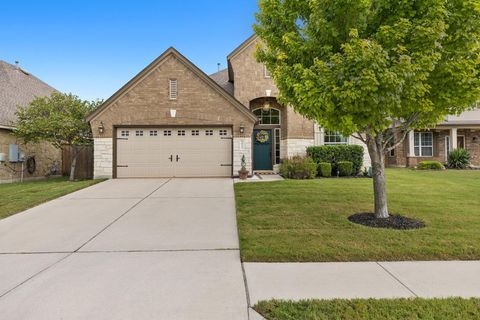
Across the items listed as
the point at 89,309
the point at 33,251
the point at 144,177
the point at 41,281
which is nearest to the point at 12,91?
the point at 144,177

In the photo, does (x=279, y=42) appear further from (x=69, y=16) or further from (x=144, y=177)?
(x=69, y=16)

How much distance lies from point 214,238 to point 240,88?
1155 cm

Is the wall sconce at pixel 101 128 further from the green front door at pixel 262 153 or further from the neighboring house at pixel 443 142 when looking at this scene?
the neighboring house at pixel 443 142

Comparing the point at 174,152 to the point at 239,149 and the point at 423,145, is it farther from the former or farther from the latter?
the point at 423,145

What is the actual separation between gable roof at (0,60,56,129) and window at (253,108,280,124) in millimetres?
12058

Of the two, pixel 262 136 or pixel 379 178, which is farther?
pixel 262 136

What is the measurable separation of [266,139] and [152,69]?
7.07 m

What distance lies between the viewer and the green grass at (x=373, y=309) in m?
2.46

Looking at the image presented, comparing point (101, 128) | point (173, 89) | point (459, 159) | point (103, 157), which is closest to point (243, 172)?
point (173, 89)

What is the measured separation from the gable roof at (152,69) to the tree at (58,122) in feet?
3.37

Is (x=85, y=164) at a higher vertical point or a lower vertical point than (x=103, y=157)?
lower

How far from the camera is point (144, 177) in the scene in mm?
12828

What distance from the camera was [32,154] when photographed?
48.9 ft

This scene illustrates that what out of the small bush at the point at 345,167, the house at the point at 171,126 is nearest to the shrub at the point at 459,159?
the small bush at the point at 345,167
